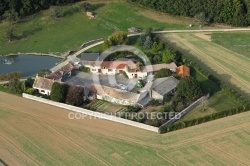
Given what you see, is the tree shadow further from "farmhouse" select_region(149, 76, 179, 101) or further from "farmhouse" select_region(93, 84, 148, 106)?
"farmhouse" select_region(93, 84, 148, 106)

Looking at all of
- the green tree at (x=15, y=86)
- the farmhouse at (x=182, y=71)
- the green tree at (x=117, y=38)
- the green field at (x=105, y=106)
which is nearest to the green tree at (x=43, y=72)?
the green tree at (x=15, y=86)

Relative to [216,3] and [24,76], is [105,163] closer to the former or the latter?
[24,76]

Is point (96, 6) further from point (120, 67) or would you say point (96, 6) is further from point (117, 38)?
point (120, 67)

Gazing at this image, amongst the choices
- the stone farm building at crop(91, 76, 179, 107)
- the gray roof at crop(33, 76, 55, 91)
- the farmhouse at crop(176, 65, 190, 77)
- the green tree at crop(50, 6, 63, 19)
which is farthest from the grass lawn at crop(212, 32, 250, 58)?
the gray roof at crop(33, 76, 55, 91)

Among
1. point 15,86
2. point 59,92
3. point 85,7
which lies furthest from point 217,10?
point 15,86

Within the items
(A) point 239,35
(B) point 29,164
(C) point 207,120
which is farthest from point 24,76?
(A) point 239,35
